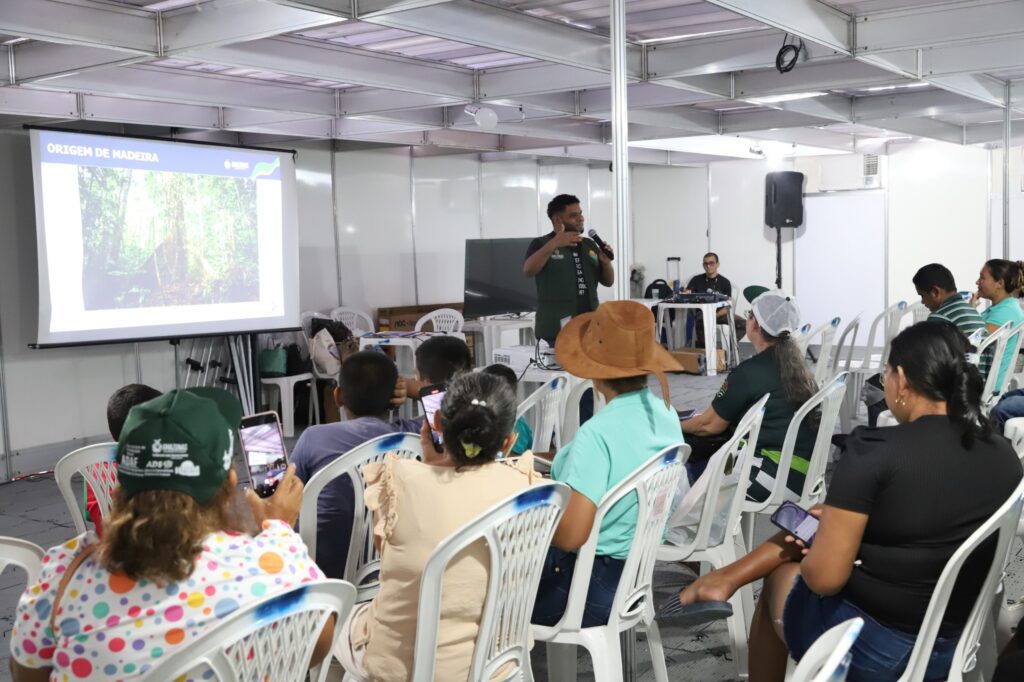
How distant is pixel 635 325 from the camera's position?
291 cm

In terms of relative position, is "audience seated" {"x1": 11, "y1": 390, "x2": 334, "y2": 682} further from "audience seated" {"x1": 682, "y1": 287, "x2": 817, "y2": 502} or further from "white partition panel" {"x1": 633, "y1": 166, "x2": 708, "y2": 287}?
"white partition panel" {"x1": 633, "y1": 166, "x2": 708, "y2": 287}

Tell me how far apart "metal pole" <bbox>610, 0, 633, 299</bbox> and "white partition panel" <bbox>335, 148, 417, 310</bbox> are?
6235 millimetres

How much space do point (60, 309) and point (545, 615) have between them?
5380mm

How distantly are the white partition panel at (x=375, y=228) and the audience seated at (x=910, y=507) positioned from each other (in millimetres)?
7742

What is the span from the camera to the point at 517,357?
6.16 metres

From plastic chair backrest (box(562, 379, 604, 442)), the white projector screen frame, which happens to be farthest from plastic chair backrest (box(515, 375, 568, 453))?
the white projector screen frame

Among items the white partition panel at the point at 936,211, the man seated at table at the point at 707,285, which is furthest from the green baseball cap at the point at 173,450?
the white partition panel at the point at 936,211

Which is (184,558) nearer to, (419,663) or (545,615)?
(419,663)

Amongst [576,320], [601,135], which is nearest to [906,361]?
[576,320]

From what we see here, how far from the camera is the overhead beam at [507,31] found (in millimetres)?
4332

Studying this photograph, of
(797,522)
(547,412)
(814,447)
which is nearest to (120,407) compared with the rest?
(547,412)

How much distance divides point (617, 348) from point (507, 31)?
8.46 ft

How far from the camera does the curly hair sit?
162 cm

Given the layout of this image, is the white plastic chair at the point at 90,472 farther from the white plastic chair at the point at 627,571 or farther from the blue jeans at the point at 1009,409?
the blue jeans at the point at 1009,409
